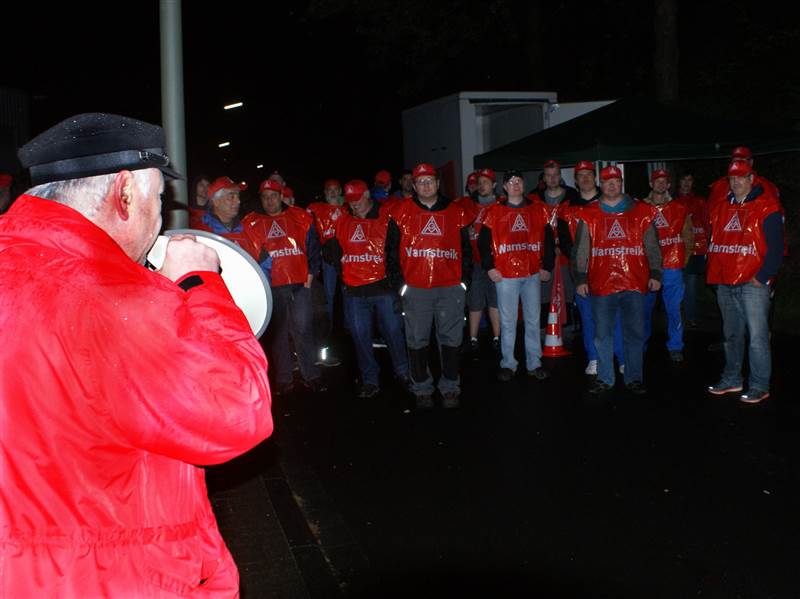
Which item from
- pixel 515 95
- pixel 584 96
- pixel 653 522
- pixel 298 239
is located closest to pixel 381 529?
pixel 653 522

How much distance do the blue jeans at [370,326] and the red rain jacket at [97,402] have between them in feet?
26.6

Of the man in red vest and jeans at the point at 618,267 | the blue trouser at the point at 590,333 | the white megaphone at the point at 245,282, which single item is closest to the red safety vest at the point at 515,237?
the man in red vest and jeans at the point at 618,267

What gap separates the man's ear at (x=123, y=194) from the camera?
6.23 feet

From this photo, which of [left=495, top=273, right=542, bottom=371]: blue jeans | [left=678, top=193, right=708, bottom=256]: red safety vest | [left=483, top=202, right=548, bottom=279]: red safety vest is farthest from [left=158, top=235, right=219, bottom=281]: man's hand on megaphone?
[left=678, top=193, right=708, bottom=256]: red safety vest

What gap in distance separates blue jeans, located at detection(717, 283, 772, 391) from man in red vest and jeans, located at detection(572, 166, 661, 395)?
0.76 m

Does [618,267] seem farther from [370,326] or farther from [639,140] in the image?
[639,140]

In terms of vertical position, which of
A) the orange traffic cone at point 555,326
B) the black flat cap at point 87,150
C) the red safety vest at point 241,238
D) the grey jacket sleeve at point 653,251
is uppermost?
the black flat cap at point 87,150

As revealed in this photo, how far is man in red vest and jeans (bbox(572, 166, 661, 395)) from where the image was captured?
922 cm

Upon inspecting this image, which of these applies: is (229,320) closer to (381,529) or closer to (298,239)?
(381,529)

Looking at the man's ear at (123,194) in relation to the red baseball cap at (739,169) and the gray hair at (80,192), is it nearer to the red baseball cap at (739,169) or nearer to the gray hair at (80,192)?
the gray hair at (80,192)

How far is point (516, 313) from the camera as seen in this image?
1027 centimetres

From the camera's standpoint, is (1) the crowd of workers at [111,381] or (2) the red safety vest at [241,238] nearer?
(1) the crowd of workers at [111,381]

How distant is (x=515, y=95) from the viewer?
16859 mm

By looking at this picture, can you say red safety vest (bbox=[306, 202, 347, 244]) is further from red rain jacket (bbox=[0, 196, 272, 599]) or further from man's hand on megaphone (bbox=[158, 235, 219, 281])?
red rain jacket (bbox=[0, 196, 272, 599])
